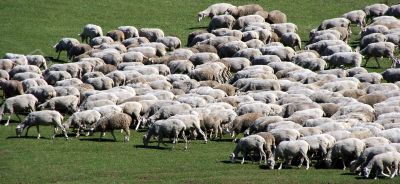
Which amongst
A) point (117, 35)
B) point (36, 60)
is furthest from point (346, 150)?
point (117, 35)

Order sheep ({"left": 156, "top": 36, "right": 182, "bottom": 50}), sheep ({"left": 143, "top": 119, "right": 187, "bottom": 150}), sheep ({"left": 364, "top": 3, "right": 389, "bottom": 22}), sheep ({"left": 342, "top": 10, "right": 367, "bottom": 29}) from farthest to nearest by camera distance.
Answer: sheep ({"left": 364, "top": 3, "right": 389, "bottom": 22}) → sheep ({"left": 342, "top": 10, "right": 367, "bottom": 29}) → sheep ({"left": 156, "top": 36, "right": 182, "bottom": 50}) → sheep ({"left": 143, "top": 119, "right": 187, "bottom": 150})

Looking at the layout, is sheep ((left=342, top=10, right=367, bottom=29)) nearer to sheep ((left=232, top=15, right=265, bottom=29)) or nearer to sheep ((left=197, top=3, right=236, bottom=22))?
sheep ((left=232, top=15, right=265, bottom=29))

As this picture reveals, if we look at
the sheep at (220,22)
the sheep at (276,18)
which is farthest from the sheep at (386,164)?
the sheep at (276,18)

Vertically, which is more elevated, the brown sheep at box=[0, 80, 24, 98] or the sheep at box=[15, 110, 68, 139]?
the brown sheep at box=[0, 80, 24, 98]

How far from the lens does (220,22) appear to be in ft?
204

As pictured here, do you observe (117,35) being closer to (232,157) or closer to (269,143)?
(269,143)

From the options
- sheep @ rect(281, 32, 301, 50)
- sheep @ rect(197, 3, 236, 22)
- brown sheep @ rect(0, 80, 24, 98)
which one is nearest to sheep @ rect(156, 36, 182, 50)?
sheep @ rect(281, 32, 301, 50)

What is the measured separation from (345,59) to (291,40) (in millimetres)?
5454

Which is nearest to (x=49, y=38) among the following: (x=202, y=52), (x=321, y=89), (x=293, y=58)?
(x=202, y=52)

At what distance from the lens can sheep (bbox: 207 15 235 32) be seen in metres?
62.2

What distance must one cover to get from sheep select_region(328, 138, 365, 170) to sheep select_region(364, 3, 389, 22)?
29894mm

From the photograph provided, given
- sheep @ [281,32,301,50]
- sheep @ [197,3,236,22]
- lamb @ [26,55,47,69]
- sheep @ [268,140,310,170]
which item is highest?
sheep @ [197,3,236,22]

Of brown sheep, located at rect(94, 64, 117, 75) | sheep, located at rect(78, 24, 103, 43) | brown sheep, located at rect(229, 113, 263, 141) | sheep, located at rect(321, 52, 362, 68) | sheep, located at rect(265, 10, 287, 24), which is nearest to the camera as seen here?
brown sheep, located at rect(229, 113, 263, 141)

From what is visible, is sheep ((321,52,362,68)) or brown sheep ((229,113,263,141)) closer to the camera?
brown sheep ((229,113,263,141))
